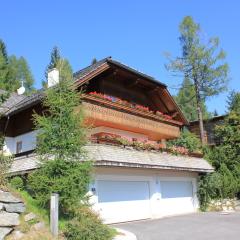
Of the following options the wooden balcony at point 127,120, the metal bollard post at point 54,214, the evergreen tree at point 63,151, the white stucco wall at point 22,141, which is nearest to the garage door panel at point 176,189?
the wooden balcony at point 127,120

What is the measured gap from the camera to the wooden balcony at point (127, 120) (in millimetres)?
20750

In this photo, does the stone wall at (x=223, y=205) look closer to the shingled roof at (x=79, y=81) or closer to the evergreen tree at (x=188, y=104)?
the shingled roof at (x=79, y=81)

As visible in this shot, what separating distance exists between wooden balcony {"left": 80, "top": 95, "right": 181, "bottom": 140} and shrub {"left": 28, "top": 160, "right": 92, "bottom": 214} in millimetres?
5748

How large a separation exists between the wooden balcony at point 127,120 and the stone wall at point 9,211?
714 centimetres

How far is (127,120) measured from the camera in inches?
919

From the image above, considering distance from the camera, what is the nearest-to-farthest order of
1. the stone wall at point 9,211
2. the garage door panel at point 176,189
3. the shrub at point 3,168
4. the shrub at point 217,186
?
1. the stone wall at point 9,211
2. the shrub at point 3,168
3. the garage door panel at point 176,189
4. the shrub at point 217,186

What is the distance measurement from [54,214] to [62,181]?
1375 mm

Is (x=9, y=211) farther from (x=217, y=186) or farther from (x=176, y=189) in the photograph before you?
(x=217, y=186)

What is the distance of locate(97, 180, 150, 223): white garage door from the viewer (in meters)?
19.4

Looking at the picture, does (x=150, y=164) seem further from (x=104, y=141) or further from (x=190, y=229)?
(x=190, y=229)

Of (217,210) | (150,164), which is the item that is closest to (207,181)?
(217,210)

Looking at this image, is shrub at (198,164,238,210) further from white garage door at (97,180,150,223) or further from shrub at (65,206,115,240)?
shrub at (65,206,115,240)

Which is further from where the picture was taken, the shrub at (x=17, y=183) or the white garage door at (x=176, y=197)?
the white garage door at (x=176, y=197)

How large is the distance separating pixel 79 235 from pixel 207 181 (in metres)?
16.7
